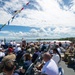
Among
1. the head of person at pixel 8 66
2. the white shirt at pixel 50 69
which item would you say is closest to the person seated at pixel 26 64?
the white shirt at pixel 50 69

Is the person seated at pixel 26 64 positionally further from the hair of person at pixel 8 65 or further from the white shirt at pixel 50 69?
the hair of person at pixel 8 65

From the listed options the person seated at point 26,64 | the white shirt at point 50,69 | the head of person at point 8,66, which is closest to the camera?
the head of person at point 8,66

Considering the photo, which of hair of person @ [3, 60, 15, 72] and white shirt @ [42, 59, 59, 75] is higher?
hair of person @ [3, 60, 15, 72]

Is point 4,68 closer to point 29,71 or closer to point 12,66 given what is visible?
point 12,66

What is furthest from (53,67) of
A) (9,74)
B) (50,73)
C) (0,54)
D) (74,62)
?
(74,62)

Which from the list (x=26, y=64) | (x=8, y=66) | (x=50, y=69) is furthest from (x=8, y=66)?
(x=26, y=64)

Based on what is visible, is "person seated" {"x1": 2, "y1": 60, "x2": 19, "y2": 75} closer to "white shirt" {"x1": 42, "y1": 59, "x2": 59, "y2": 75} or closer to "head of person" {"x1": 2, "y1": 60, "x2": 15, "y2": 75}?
"head of person" {"x1": 2, "y1": 60, "x2": 15, "y2": 75}

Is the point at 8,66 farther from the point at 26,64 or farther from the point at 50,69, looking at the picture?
the point at 26,64

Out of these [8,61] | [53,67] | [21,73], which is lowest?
[21,73]

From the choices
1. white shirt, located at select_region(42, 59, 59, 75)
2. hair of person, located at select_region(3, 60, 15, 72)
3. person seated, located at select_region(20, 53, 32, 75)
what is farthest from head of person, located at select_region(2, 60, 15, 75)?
person seated, located at select_region(20, 53, 32, 75)

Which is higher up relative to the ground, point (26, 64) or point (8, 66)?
point (8, 66)

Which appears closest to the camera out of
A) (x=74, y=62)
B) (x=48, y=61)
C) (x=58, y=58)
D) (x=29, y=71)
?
(x=48, y=61)

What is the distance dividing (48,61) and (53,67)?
0.26 m

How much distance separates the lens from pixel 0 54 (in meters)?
10.9
